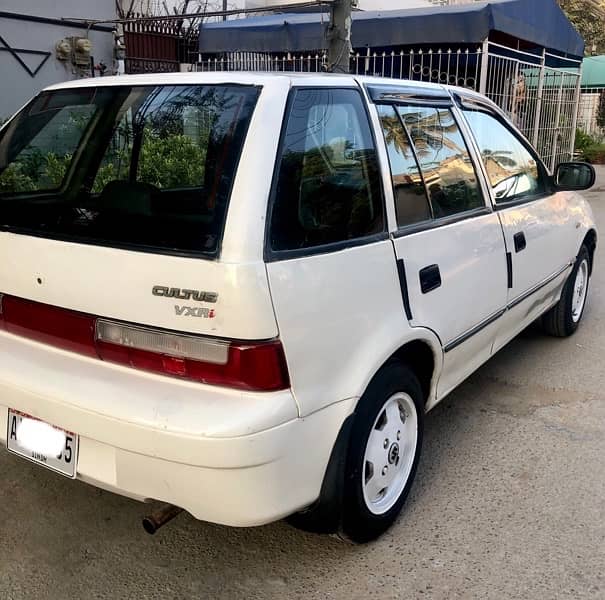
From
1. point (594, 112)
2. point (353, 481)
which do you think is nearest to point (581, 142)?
point (594, 112)

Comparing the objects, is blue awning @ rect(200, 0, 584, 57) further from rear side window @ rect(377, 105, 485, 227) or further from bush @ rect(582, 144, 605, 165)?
bush @ rect(582, 144, 605, 165)

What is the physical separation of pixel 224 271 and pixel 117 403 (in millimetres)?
555

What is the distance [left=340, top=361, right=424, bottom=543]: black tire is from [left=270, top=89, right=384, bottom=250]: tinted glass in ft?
1.84

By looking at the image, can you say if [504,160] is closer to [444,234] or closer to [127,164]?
[444,234]

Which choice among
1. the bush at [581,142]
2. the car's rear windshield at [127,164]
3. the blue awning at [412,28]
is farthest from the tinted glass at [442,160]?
the bush at [581,142]

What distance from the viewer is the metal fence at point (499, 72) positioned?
33.0 feet

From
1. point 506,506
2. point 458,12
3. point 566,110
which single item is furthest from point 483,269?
point 566,110

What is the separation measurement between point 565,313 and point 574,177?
3.48 ft

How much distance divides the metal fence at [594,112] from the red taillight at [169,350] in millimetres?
23417

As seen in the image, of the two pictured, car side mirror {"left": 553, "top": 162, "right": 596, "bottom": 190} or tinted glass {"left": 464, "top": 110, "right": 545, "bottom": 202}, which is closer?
tinted glass {"left": 464, "top": 110, "right": 545, "bottom": 202}

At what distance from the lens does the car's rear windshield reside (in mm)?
2246

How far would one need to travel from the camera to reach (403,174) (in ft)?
9.40

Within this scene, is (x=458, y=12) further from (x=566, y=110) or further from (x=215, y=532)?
(x=215, y=532)

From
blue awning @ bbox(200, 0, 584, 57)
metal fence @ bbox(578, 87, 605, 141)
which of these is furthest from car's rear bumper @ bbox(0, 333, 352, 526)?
metal fence @ bbox(578, 87, 605, 141)
